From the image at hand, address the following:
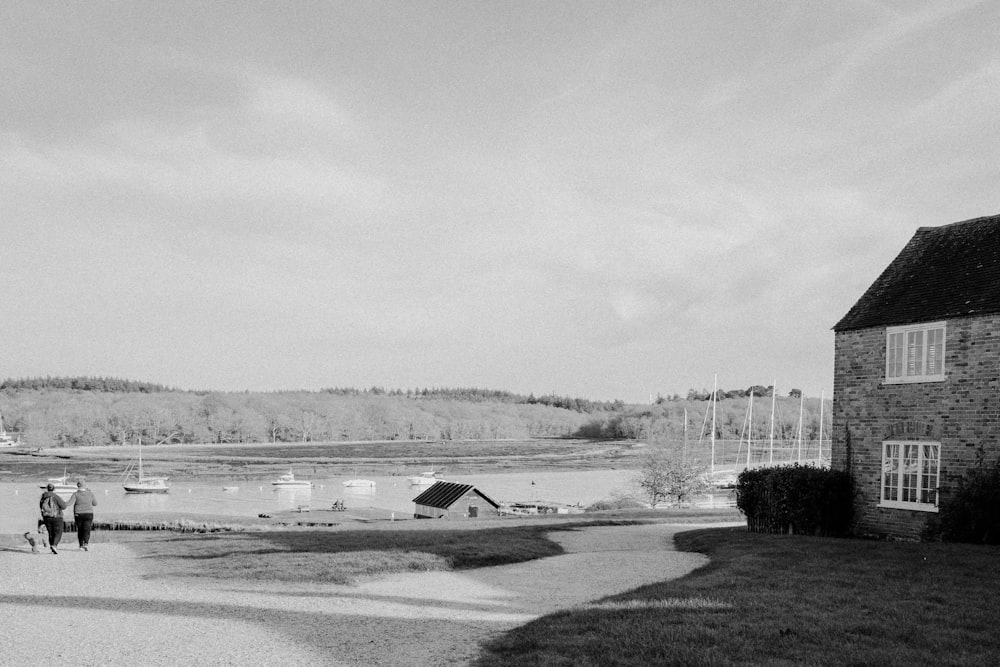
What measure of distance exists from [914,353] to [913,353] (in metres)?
0.03

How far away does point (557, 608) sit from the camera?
11.5 metres

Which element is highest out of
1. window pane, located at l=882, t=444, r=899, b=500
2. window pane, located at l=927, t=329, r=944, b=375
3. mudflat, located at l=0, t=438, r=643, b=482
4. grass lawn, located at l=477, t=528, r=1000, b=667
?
window pane, located at l=927, t=329, r=944, b=375

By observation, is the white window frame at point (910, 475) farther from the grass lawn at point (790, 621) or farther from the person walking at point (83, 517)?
the person walking at point (83, 517)

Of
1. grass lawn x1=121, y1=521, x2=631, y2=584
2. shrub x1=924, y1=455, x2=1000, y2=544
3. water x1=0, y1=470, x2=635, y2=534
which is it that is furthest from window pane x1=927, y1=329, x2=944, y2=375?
water x1=0, y1=470, x2=635, y2=534

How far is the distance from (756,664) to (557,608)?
13.5 feet

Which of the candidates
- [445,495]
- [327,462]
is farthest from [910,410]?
[327,462]

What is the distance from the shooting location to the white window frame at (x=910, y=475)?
19766 mm

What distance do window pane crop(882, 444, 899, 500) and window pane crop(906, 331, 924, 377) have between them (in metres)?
2.00

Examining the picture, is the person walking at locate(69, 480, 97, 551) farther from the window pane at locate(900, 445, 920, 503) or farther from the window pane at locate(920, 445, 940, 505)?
the window pane at locate(920, 445, 940, 505)

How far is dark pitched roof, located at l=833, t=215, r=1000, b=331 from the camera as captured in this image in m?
19.9

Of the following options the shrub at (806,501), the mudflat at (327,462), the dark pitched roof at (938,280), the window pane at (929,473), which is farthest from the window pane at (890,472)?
the mudflat at (327,462)

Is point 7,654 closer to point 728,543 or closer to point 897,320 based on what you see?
point 728,543

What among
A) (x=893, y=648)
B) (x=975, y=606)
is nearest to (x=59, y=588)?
(x=893, y=648)

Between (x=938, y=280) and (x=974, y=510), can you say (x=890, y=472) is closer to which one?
(x=974, y=510)
